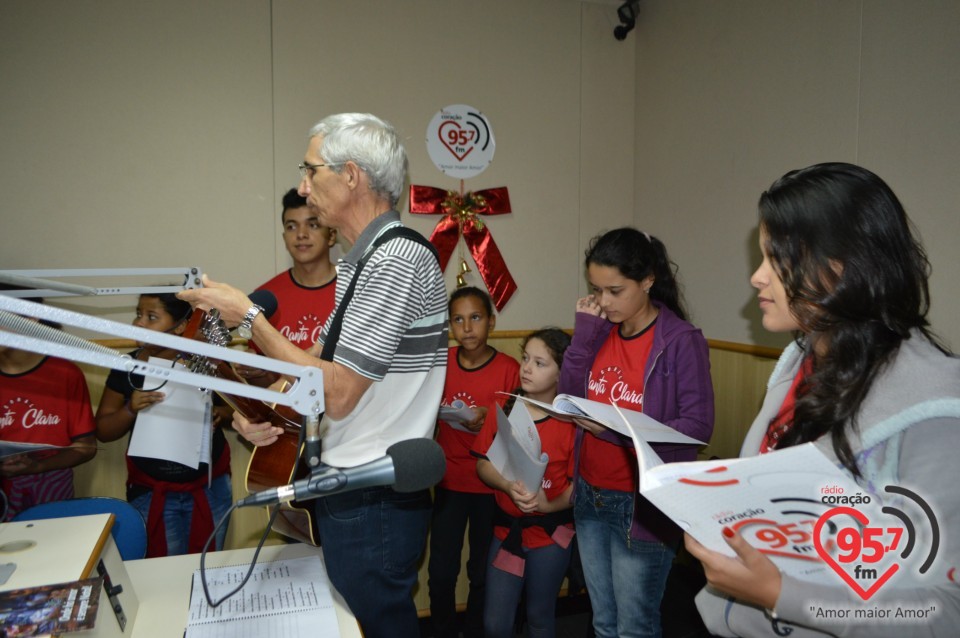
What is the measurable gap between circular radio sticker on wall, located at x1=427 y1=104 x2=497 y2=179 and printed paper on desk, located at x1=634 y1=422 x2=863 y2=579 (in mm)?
2746

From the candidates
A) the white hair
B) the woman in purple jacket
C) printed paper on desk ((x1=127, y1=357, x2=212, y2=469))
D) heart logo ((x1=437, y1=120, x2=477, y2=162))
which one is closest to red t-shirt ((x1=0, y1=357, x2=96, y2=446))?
printed paper on desk ((x1=127, y1=357, x2=212, y2=469))

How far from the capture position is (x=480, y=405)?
296 centimetres

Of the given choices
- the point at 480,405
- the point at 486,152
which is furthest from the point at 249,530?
the point at 486,152

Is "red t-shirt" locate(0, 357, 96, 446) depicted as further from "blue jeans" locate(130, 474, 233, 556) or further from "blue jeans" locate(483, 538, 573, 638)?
"blue jeans" locate(483, 538, 573, 638)

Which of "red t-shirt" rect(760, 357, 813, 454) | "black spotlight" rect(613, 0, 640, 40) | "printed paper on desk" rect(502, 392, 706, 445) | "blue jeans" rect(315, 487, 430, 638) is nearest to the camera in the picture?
"red t-shirt" rect(760, 357, 813, 454)

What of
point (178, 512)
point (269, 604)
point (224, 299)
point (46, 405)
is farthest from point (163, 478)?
point (224, 299)

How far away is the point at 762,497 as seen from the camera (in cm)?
93

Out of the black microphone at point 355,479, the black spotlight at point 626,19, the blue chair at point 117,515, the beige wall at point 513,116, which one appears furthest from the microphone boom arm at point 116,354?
the black spotlight at point 626,19

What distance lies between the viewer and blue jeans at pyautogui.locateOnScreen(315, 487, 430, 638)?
155 cm

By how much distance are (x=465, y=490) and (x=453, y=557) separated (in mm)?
287

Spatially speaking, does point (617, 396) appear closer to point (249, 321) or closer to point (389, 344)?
point (389, 344)

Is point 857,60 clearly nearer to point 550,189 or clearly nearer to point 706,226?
point 706,226

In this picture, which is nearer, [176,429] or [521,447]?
[521,447]

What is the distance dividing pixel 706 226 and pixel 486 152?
120 cm
